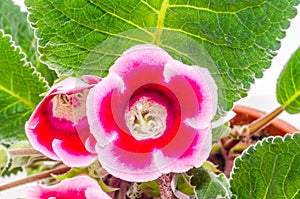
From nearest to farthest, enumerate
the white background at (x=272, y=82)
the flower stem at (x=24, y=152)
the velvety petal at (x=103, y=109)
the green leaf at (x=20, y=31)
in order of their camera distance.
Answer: the velvety petal at (x=103, y=109)
the flower stem at (x=24, y=152)
the green leaf at (x=20, y=31)
the white background at (x=272, y=82)

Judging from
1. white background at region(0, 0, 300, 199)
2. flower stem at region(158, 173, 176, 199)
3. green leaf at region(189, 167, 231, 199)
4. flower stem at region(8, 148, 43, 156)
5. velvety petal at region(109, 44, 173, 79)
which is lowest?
white background at region(0, 0, 300, 199)

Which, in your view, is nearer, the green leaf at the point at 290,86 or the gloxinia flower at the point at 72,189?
the gloxinia flower at the point at 72,189

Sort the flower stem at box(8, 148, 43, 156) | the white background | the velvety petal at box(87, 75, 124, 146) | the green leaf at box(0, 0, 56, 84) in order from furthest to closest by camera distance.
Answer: the white background
the green leaf at box(0, 0, 56, 84)
the flower stem at box(8, 148, 43, 156)
the velvety petal at box(87, 75, 124, 146)

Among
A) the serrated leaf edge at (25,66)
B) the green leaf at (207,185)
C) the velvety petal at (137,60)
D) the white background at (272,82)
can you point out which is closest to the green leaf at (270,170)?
the green leaf at (207,185)

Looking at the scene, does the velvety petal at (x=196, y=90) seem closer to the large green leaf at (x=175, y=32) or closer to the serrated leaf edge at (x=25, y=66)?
the large green leaf at (x=175, y=32)

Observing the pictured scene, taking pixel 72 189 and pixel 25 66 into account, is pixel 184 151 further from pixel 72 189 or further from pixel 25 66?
pixel 25 66

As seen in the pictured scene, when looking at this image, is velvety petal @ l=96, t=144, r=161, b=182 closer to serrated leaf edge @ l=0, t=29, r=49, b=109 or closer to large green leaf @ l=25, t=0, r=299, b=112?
large green leaf @ l=25, t=0, r=299, b=112

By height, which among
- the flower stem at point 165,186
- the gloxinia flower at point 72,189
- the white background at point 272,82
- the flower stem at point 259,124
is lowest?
the white background at point 272,82

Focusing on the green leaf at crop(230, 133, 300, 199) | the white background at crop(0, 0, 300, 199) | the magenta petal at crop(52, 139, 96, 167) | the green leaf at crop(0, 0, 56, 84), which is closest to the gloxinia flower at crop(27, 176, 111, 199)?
the magenta petal at crop(52, 139, 96, 167)
